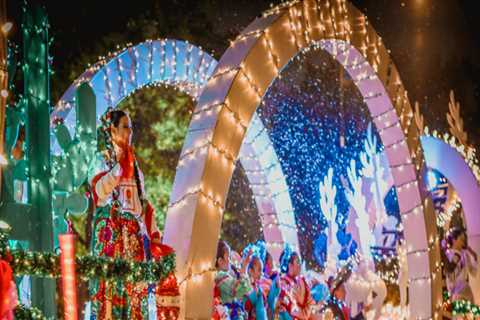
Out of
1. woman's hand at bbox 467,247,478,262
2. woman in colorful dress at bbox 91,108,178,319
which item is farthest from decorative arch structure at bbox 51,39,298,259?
woman's hand at bbox 467,247,478,262

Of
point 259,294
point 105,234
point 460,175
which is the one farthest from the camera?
point 460,175

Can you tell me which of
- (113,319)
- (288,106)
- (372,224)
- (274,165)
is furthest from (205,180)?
(288,106)

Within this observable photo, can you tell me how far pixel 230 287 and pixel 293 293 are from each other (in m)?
0.98

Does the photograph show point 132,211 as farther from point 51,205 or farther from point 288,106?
point 288,106

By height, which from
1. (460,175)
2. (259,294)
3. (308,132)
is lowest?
(259,294)

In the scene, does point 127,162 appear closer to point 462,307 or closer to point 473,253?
point 462,307

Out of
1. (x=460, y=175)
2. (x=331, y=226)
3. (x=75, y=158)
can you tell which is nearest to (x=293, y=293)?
(x=75, y=158)

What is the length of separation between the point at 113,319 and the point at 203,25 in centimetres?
1201

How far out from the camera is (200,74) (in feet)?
29.8

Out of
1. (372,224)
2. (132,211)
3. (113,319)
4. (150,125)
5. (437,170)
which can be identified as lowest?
(113,319)

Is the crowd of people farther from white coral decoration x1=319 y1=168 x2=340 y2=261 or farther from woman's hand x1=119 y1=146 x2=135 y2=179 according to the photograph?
woman's hand x1=119 y1=146 x2=135 y2=179

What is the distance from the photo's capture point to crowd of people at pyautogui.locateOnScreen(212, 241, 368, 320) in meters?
8.02

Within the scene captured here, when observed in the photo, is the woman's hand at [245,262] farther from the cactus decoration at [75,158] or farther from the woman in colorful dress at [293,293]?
the cactus decoration at [75,158]

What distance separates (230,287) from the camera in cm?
795
